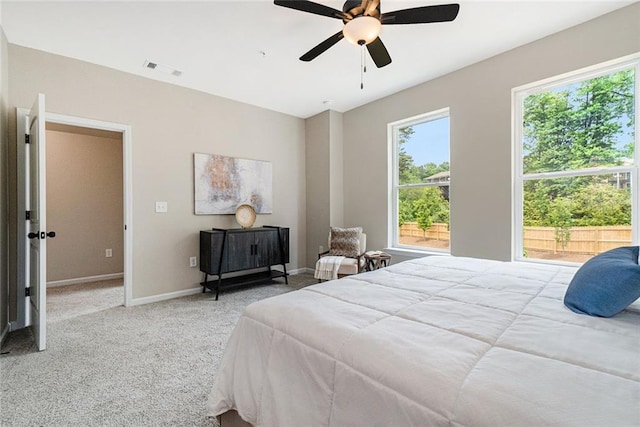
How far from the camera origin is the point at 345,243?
13.6 feet

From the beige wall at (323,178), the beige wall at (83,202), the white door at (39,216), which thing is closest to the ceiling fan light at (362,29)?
the white door at (39,216)

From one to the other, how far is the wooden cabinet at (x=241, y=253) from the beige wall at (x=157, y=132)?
30 centimetres

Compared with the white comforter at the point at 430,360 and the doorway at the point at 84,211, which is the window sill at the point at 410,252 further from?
the doorway at the point at 84,211

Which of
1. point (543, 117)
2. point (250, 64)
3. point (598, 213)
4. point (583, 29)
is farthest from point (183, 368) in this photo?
point (583, 29)

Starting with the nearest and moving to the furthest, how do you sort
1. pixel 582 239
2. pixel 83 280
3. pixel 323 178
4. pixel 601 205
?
pixel 601 205
pixel 582 239
pixel 83 280
pixel 323 178

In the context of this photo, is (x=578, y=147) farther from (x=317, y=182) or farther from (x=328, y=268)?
(x=317, y=182)

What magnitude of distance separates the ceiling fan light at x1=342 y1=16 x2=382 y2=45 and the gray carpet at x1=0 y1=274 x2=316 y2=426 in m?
2.55

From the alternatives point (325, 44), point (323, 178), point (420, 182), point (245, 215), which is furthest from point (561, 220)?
point (245, 215)

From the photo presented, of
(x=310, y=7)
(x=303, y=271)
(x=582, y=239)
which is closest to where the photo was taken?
(x=310, y=7)

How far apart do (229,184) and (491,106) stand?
3.41m

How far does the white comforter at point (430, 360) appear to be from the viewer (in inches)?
26.2

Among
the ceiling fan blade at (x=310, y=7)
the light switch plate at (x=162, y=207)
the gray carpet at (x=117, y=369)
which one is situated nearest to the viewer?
the gray carpet at (x=117, y=369)

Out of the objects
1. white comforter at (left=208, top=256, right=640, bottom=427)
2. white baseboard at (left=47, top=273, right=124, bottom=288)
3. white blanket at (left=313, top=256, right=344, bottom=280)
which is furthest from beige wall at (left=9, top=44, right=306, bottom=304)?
white comforter at (left=208, top=256, right=640, bottom=427)

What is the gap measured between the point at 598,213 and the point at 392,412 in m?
3.04
